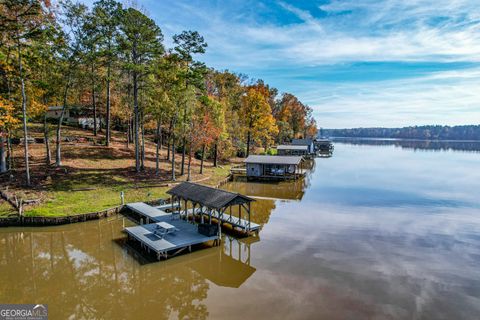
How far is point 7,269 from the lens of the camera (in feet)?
48.5

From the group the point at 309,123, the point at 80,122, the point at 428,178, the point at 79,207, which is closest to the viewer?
the point at 79,207

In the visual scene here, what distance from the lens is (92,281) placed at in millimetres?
13742

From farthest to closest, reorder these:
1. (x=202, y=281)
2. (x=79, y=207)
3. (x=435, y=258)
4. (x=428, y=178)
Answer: (x=428, y=178), (x=79, y=207), (x=435, y=258), (x=202, y=281)

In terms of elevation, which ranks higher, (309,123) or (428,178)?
(309,123)

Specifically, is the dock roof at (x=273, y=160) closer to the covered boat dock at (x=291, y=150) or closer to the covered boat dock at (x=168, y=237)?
the covered boat dock at (x=168, y=237)

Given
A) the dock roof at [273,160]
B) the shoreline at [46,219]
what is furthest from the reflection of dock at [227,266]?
the dock roof at [273,160]

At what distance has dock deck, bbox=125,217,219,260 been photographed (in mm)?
16266

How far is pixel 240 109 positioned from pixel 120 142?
2325cm

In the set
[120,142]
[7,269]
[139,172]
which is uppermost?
[120,142]

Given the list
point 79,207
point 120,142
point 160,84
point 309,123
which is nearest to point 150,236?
point 79,207

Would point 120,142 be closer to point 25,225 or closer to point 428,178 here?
point 25,225

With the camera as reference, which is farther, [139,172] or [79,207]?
[139,172]

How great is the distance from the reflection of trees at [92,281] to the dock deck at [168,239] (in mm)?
1040

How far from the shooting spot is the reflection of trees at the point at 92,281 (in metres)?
11.7
